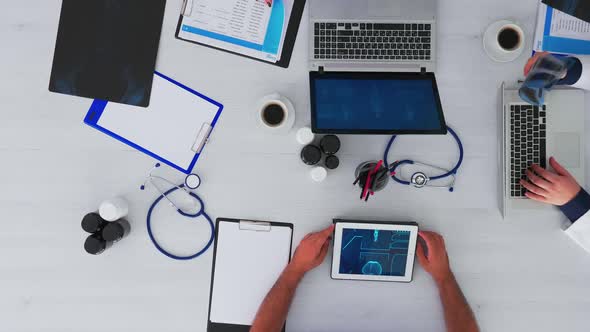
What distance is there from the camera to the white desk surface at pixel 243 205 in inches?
55.2

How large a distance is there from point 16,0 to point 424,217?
4.45ft

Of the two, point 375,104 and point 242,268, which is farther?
point 242,268

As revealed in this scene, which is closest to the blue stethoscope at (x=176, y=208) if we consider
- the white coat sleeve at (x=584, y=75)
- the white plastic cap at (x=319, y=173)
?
the white plastic cap at (x=319, y=173)

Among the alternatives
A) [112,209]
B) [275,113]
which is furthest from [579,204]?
[112,209]

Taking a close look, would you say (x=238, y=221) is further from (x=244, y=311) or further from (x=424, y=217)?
(x=424, y=217)

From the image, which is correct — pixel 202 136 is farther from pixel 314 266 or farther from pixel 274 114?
pixel 314 266

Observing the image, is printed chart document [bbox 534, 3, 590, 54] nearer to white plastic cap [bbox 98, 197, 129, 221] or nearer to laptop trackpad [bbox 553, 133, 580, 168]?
laptop trackpad [bbox 553, 133, 580, 168]

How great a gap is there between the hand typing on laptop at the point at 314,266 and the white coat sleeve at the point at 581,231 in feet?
1.17

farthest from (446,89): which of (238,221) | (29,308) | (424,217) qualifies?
(29,308)

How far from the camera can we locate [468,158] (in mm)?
1407

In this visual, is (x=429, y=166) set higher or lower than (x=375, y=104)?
lower

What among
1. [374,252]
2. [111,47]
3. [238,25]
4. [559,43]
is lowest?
[374,252]

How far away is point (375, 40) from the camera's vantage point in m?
1.35

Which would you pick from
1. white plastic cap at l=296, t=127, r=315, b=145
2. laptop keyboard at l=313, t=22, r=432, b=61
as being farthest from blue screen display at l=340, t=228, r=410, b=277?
laptop keyboard at l=313, t=22, r=432, b=61
